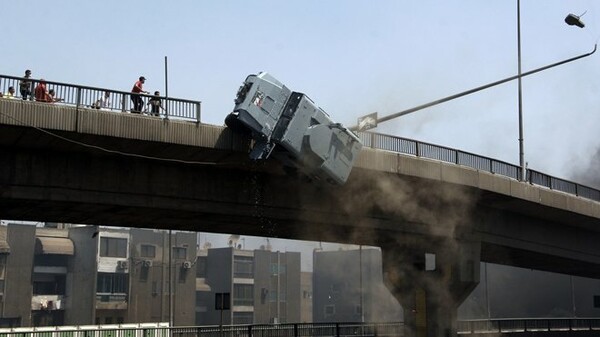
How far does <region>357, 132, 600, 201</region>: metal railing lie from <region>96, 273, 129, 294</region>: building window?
59.2 m

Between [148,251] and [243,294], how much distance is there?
16534 mm

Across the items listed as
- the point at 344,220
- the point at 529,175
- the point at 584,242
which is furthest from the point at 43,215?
the point at 584,242

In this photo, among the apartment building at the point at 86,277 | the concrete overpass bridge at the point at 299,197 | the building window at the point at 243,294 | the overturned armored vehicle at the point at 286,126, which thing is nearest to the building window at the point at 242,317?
the building window at the point at 243,294

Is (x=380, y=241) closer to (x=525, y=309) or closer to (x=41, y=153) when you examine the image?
(x=41, y=153)

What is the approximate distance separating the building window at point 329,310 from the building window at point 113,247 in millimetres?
40681

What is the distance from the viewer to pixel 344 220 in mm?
25062

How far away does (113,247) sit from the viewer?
82562 millimetres

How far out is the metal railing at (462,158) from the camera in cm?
2478

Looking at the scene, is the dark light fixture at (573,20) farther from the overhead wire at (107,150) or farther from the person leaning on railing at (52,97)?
the person leaning on railing at (52,97)

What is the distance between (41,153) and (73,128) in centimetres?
172

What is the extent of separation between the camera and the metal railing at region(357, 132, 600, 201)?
24781 mm

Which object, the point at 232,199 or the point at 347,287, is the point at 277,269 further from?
the point at 232,199

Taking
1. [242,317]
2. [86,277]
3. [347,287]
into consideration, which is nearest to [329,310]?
[347,287]

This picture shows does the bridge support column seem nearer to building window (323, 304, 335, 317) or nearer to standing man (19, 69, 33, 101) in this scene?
standing man (19, 69, 33, 101)
